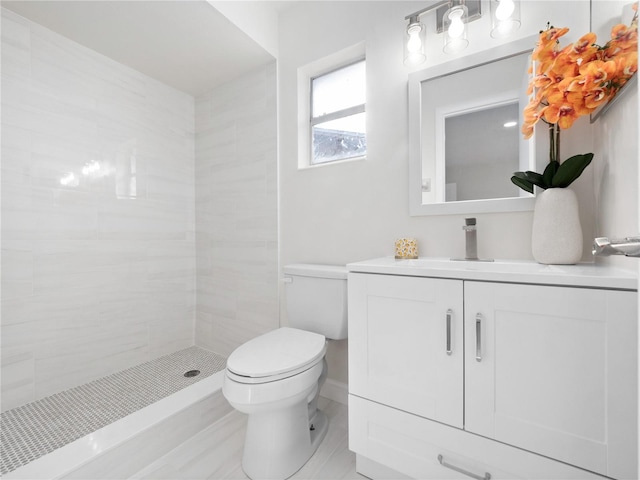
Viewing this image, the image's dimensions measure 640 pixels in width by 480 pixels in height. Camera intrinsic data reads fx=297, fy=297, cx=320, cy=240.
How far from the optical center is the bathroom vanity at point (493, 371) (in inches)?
30.6

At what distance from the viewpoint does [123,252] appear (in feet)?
6.88

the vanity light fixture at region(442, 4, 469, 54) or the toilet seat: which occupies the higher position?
the vanity light fixture at region(442, 4, 469, 54)

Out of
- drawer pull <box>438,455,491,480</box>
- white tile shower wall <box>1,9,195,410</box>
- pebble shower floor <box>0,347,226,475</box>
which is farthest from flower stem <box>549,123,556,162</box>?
white tile shower wall <box>1,9,195,410</box>

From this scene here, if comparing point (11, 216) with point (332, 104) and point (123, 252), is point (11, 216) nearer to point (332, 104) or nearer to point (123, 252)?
point (123, 252)

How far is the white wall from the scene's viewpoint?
1.25 m

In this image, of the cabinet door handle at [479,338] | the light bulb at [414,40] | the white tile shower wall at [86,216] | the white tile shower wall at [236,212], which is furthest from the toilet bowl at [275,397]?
the light bulb at [414,40]

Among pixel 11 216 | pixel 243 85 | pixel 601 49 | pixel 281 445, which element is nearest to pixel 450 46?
pixel 601 49

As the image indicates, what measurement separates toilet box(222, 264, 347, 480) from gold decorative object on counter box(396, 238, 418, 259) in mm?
302

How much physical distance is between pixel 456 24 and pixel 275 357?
1686 mm

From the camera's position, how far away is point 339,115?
193cm

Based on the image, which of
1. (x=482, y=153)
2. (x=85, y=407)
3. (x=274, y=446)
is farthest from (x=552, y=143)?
(x=85, y=407)

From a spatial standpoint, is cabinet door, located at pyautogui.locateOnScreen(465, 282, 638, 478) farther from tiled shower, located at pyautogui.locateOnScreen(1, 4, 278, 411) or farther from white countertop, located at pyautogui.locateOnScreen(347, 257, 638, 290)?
tiled shower, located at pyautogui.locateOnScreen(1, 4, 278, 411)

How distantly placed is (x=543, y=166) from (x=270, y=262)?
159 centimetres

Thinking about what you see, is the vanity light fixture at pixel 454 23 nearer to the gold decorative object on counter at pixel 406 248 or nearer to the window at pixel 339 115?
the window at pixel 339 115
